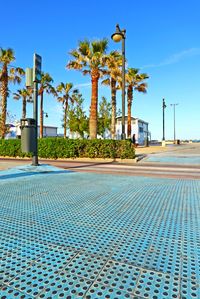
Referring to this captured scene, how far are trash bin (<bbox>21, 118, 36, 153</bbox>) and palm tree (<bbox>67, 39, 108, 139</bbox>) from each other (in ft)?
29.8

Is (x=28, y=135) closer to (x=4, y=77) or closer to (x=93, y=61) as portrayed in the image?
(x=93, y=61)

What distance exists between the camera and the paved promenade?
1918 mm

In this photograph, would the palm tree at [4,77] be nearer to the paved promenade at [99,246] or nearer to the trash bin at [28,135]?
the trash bin at [28,135]

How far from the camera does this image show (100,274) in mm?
2094

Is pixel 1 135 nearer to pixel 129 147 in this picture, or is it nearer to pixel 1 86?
pixel 1 86

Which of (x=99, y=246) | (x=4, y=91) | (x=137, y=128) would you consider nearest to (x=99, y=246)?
(x=99, y=246)

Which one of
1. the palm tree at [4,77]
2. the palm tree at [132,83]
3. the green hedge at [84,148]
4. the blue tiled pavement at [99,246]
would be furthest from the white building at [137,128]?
the blue tiled pavement at [99,246]

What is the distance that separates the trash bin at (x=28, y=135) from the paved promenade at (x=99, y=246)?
3800mm

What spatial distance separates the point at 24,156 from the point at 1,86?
10.1 meters

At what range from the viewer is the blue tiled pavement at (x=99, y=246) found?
75.5 inches

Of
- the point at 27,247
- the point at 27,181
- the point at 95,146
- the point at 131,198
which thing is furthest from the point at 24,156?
the point at 27,247

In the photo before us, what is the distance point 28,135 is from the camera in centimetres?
863

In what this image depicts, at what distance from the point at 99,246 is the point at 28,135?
6.89 metres

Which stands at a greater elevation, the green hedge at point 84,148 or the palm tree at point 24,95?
the palm tree at point 24,95
